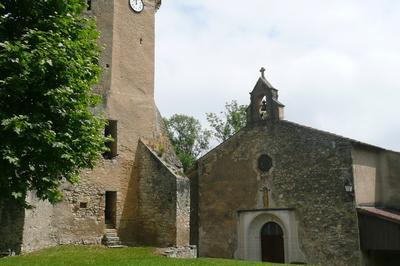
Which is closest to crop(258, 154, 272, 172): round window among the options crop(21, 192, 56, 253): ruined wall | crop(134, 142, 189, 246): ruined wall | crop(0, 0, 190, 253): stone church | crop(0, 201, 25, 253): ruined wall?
crop(0, 0, 190, 253): stone church

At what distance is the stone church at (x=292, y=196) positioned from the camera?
1941 centimetres

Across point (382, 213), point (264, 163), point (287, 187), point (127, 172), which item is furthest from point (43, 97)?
point (382, 213)

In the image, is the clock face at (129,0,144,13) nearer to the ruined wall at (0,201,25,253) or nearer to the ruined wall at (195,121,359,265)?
the ruined wall at (195,121,359,265)

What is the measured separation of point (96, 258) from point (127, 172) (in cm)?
519

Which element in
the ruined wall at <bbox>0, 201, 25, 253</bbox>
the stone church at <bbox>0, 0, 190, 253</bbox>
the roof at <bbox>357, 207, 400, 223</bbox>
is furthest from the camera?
the roof at <bbox>357, 207, 400, 223</bbox>

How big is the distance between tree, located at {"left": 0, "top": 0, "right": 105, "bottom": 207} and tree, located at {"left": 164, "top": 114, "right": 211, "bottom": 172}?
3245 centimetres

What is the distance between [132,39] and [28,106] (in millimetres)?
10619

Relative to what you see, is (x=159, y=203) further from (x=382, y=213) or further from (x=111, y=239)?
(x=382, y=213)

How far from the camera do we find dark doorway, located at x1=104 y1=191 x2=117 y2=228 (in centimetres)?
1769

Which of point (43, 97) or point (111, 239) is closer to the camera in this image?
point (43, 97)

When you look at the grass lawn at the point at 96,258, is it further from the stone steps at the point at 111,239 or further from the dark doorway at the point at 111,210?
the dark doorway at the point at 111,210

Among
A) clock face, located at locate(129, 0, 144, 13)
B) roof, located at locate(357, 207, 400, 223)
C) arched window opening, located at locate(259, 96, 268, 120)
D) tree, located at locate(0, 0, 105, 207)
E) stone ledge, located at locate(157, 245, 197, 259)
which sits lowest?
stone ledge, located at locate(157, 245, 197, 259)

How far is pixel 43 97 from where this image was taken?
9430mm

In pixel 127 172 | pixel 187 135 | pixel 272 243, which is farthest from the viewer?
pixel 187 135
